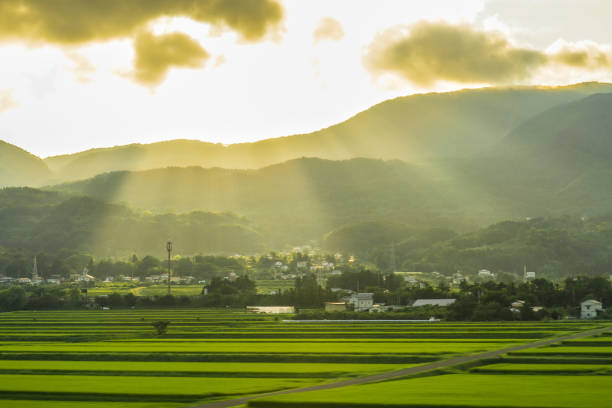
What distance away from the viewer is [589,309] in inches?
3164

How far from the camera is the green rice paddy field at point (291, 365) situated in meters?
31.4

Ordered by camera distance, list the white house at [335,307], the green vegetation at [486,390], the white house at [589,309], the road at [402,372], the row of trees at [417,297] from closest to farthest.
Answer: the green vegetation at [486,390] < the road at [402,372] < the white house at [589,309] < the row of trees at [417,297] < the white house at [335,307]

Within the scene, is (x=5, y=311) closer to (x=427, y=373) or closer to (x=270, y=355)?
(x=270, y=355)

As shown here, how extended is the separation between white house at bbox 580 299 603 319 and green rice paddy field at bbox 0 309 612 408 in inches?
412

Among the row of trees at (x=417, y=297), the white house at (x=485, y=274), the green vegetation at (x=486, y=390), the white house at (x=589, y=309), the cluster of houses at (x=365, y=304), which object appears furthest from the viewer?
the white house at (x=485, y=274)

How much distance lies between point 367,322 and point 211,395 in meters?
48.8

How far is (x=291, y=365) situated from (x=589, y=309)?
156 feet

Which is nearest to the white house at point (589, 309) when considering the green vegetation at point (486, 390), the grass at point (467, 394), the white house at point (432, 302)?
the white house at point (432, 302)

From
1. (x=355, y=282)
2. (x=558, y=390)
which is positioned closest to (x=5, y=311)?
(x=355, y=282)

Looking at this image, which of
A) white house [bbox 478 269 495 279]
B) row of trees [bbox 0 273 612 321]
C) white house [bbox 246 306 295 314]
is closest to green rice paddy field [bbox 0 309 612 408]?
row of trees [bbox 0 273 612 321]

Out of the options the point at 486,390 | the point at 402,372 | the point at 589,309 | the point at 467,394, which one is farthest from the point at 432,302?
the point at 467,394

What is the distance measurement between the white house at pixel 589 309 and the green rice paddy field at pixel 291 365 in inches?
412

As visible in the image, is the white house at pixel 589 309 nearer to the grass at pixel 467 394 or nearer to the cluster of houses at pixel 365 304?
the cluster of houses at pixel 365 304

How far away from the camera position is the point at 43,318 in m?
89.7
